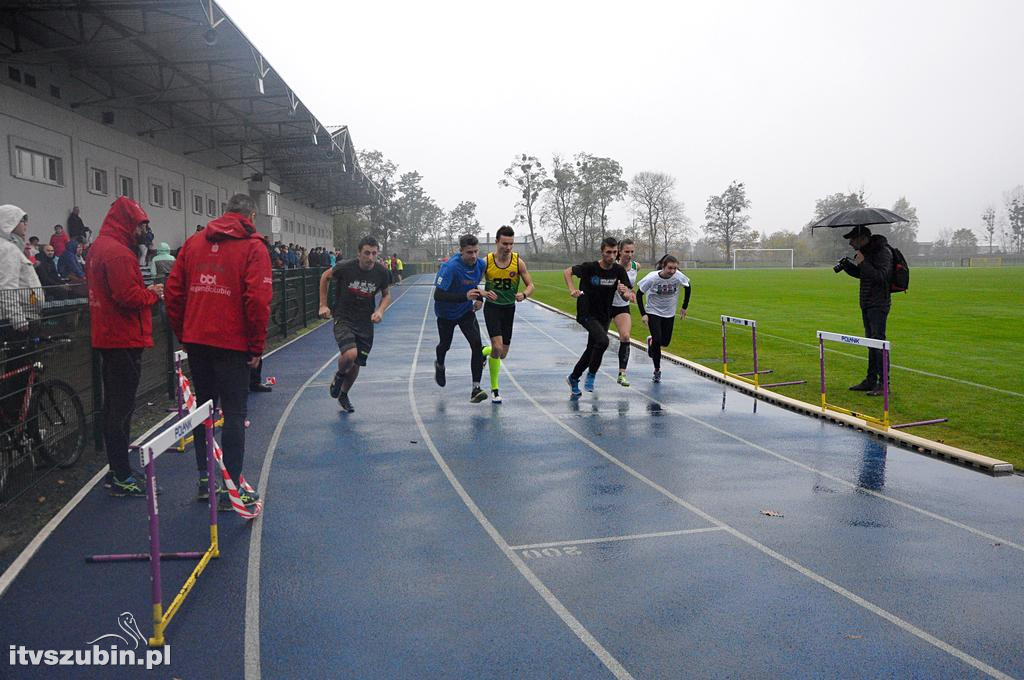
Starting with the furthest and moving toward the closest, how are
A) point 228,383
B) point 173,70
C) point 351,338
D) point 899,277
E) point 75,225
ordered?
1. point 173,70
2. point 75,225
3. point 899,277
4. point 351,338
5. point 228,383

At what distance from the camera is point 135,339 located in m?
5.66

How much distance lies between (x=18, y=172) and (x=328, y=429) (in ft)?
42.9

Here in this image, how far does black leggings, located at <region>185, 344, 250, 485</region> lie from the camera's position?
5.09 meters

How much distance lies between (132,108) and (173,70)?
345 centimetres

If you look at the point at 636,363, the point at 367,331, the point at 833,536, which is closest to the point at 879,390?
the point at 636,363

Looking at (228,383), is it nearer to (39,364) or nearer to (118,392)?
(118,392)

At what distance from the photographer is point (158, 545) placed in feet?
12.5

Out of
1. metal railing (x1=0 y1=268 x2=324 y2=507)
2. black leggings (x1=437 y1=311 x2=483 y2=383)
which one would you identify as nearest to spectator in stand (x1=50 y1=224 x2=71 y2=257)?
metal railing (x1=0 y1=268 x2=324 y2=507)

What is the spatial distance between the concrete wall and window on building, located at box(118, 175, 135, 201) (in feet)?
0.30

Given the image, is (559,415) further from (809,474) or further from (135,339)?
(135,339)

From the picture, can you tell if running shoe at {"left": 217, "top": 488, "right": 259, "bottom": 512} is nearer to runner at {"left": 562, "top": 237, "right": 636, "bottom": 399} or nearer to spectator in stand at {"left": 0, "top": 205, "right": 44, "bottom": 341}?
spectator in stand at {"left": 0, "top": 205, "right": 44, "bottom": 341}

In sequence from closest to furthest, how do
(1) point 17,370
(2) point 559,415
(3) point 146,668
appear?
(3) point 146,668, (1) point 17,370, (2) point 559,415

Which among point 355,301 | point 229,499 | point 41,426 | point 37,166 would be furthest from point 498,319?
point 37,166

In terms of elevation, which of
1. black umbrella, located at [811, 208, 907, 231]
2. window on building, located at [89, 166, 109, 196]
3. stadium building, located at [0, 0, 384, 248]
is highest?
stadium building, located at [0, 0, 384, 248]
